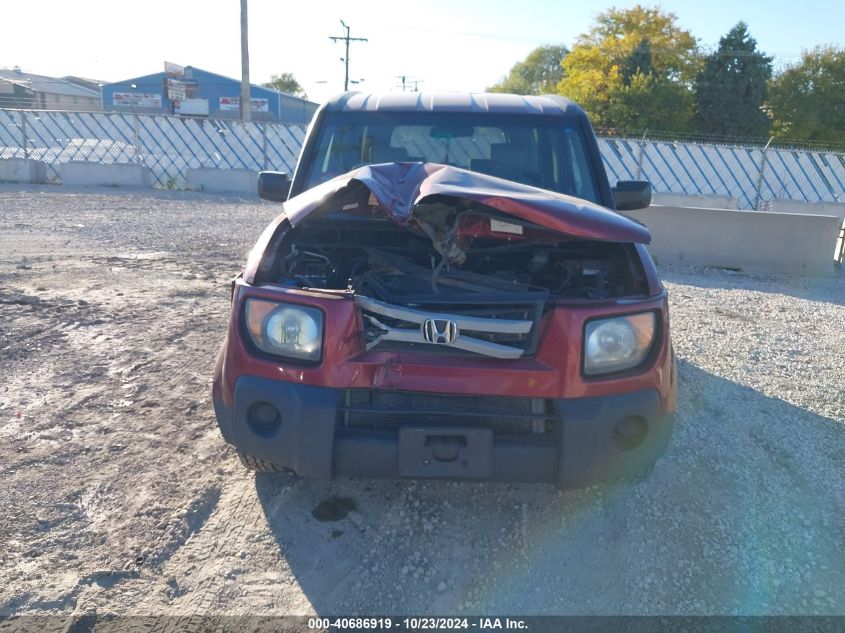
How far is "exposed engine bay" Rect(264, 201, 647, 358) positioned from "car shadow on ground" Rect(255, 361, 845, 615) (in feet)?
3.07

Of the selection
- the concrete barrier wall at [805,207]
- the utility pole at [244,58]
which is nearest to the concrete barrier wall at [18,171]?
the utility pole at [244,58]

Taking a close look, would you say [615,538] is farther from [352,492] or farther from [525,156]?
[525,156]

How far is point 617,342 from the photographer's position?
279 centimetres

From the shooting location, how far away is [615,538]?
312 centimetres

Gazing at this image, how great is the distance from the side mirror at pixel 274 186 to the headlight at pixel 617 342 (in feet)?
7.90

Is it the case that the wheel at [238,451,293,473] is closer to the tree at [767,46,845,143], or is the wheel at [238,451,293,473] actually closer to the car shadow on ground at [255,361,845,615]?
the car shadow on ground at [255,361,845,615]

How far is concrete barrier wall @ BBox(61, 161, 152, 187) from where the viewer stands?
1964 centimetres

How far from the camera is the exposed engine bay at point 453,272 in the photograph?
2725 millimetres

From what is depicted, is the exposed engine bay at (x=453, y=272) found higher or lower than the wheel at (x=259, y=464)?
higher

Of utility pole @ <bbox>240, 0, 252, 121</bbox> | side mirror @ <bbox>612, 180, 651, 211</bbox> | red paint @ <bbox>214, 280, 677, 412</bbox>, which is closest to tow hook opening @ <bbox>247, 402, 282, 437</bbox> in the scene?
red paint @ <bbox>214, 280, 677, 412</bbox>

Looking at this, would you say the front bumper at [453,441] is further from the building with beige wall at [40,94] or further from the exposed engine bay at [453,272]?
the building with beige wall at [40,94]

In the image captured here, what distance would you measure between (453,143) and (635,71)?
3891 centimetres

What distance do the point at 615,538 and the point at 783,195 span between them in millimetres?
19978

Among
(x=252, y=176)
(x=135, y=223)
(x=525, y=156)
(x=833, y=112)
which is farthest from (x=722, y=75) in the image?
(x=525, y=156)
